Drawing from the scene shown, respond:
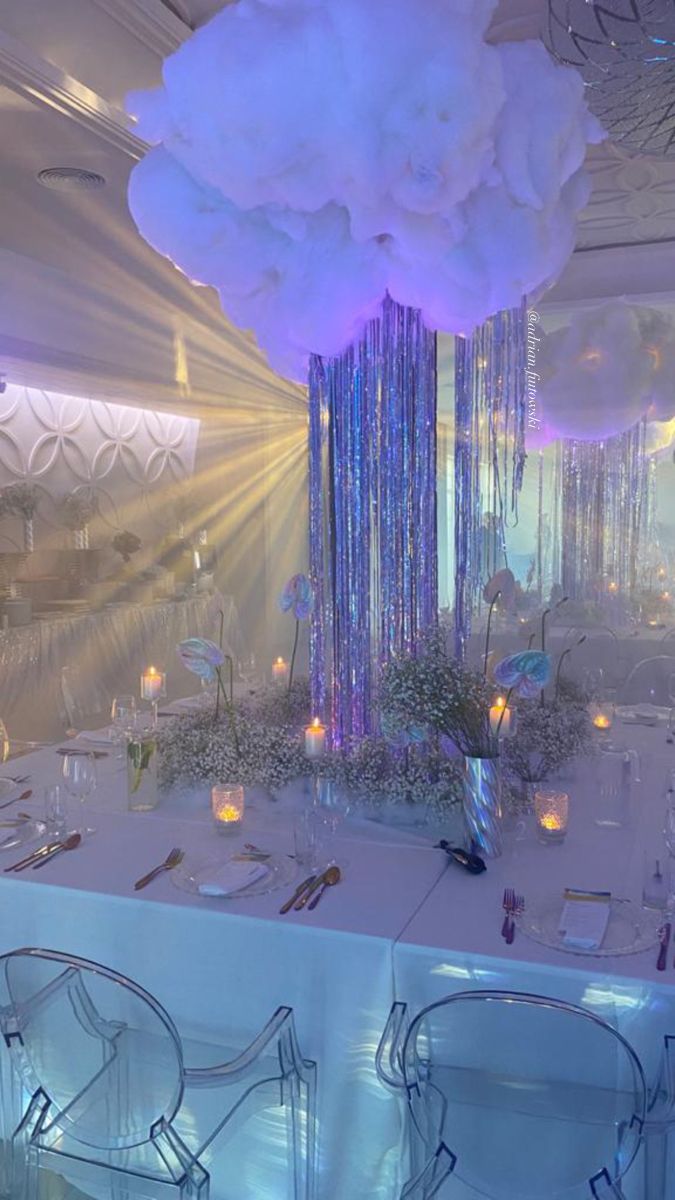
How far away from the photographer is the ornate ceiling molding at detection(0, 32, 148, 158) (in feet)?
9.83

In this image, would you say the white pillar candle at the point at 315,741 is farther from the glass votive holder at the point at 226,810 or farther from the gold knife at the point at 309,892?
the gold knife at the point at 309,892

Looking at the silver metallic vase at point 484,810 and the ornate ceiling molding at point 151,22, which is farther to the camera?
the ornate ceiling molding at point 151,22

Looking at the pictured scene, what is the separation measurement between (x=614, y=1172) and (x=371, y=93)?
182 centimetres

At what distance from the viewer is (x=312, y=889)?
6.26 ft

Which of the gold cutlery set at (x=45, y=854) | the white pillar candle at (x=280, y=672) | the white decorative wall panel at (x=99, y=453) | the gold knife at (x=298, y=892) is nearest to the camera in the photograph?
the gold knife at (x=298, y=892)

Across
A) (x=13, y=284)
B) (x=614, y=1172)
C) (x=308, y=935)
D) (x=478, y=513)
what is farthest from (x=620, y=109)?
(x=13, y=284)

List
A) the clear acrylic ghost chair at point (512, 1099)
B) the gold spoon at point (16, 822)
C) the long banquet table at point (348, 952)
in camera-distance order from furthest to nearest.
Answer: the gold spoon at point (16, 822)
the long banquet table at point (348, 952)
the clear acrylic ghost chair at point (512, 1099)

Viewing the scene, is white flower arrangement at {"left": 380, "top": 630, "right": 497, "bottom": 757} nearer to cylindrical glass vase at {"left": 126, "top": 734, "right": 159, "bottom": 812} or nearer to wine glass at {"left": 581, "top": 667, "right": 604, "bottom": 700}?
cylindrical glass vase at {"left": 126, "top": 734, "right": 159, "bottom": 812}

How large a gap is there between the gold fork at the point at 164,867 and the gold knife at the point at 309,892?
0.32 m

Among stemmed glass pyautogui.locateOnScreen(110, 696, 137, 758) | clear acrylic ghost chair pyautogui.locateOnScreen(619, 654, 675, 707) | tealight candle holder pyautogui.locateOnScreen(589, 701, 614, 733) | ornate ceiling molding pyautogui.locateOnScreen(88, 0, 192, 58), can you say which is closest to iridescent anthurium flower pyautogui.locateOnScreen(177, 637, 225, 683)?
stemmed glass pyautogui.locateOnScreen(110, 696, 137, 758)

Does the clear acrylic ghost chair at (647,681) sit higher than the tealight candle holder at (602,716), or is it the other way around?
the tealight candle holder at (602,716)

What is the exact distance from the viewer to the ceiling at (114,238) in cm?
302

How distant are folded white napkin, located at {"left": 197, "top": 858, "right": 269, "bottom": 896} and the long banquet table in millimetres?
22

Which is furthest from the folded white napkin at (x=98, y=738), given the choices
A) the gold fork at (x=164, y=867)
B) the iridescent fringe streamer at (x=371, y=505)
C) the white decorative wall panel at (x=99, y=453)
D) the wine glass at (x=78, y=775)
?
the white decorative wall panel at (x=99, y=453)
